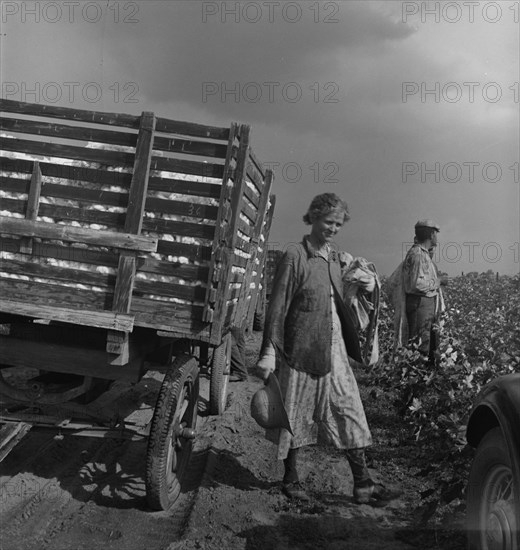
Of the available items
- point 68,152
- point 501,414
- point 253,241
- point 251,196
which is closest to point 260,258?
point 253,241

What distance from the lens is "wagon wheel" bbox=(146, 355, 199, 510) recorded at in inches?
145

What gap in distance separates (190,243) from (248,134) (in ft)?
2.47

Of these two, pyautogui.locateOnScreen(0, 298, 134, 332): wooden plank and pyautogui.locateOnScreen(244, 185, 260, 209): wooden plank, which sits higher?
pyautogui.locateOnScreen(244, 185, 260, 209): wooden plank

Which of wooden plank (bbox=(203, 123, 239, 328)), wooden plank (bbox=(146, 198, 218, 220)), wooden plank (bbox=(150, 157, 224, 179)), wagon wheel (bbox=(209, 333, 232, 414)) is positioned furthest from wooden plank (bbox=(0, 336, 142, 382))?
wagon wheel (bbox=(209, 333, 232, 414))

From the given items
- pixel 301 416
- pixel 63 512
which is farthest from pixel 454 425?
pixel 63 512

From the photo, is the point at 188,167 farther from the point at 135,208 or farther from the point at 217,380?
the point at 217,380

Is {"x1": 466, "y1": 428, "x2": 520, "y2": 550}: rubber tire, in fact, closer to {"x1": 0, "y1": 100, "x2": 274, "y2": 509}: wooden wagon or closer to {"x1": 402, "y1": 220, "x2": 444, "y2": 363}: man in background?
{"x1": 0, "y1": 100, "x2": 274, "y2": 509}: wooden wagon

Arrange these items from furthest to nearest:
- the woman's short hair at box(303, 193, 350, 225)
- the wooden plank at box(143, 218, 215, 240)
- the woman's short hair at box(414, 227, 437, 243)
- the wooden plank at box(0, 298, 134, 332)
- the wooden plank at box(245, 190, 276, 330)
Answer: the woman's short hair at box(414, 227, 437, 243)
the wooden plank at box(245, 190, 276, 330)
the woman's short hair at box(303, 193, 350, 225)
the wooden plank at box(143, 218, 215, 240)
the wooden plank at box(0, 298, 134, 332)

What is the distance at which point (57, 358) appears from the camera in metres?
3.96

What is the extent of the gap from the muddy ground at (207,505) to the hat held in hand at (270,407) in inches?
22.0

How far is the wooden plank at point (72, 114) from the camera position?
367cm

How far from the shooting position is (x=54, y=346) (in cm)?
397

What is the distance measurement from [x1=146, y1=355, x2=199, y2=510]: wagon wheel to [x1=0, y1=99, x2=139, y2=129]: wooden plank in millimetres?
1573

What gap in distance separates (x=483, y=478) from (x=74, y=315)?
237 centimetres
